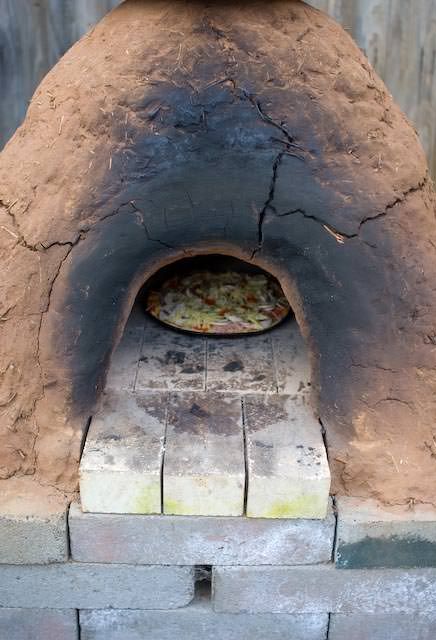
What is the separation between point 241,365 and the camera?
2.62 meters

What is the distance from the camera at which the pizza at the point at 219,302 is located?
9.34 feet

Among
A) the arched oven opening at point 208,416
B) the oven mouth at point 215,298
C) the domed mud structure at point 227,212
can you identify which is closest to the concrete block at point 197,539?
the arched oven opening at point 208,416

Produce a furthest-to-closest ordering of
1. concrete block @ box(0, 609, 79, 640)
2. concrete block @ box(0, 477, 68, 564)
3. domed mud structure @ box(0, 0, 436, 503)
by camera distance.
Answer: concrete block @ box(0, 609, 79, 640) → concrete block @ box(0, 477, 68, 564) → domed mud structure @ box(0, 0, 436, 503)

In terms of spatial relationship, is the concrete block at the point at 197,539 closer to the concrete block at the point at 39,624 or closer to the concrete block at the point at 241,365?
the concrete block at the point at 39,624

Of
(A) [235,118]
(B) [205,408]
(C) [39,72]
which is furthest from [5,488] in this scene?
(C) [39,72]

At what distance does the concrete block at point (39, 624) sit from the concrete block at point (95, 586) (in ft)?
0.10

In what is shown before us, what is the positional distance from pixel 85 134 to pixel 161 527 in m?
1.16

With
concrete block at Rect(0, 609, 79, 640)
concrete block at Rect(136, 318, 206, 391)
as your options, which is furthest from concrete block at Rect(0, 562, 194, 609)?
concrete block at Rect(136, 318, 206, 391)

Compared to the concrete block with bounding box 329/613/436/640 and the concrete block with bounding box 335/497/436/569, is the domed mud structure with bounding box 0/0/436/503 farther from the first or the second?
the concrete block with bounding box 329/613/436/640

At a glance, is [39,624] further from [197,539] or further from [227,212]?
[227,212]

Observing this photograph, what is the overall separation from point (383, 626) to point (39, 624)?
1087 mm

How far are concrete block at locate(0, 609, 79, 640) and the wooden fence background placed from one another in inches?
98.5

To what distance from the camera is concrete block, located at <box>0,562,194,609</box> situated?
221cm

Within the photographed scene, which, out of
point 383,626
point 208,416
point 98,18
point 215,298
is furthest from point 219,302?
point 98,18
